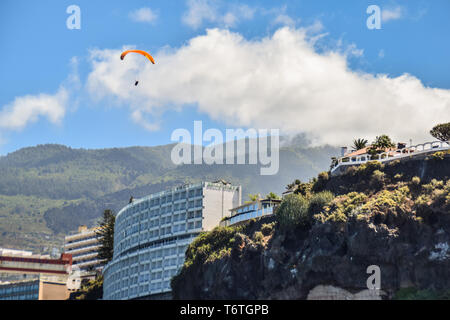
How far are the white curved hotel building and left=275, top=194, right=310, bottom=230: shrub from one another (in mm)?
34514

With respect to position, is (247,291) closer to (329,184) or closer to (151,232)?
(329,184)

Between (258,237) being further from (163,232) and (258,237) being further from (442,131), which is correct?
(163,232)

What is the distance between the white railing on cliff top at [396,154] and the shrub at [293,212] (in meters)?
10.2

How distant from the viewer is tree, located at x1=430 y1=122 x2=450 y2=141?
13375 centimetres

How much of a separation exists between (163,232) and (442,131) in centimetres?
6312

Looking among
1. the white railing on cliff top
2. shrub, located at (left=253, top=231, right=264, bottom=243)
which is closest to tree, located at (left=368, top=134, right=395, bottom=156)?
the white railing on cliff top

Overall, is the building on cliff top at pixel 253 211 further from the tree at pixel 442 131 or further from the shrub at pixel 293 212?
the tree at pixel 442 131

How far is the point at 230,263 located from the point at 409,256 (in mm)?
32878

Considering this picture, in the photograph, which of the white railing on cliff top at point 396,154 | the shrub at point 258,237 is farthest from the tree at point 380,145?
the shrub at point 258,237

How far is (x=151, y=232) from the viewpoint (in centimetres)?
16800

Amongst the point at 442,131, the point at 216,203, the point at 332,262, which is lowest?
the point at 332,262

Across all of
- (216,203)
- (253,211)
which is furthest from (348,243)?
(216,203)

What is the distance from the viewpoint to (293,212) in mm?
123938

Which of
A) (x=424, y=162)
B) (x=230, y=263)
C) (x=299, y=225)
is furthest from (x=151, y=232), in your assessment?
(x=424, y=162)
